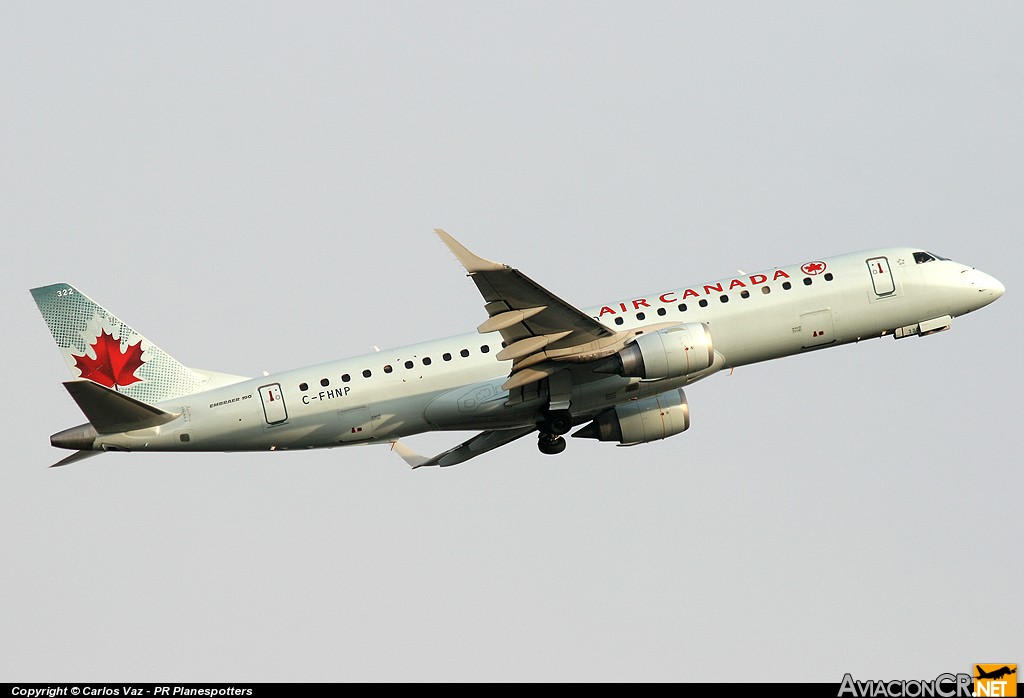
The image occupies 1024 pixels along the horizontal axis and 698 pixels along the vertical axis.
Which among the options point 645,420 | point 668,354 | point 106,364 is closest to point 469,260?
point 668,354

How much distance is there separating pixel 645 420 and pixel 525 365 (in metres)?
6.64

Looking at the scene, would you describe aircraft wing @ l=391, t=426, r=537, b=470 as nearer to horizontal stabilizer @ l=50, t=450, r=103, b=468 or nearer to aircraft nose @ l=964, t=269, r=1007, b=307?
horizontal stabilizer @ l=50, t=450, r=103, b=468

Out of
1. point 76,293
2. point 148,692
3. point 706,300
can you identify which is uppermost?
point 76,293

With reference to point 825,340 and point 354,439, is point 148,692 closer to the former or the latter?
point 354,439

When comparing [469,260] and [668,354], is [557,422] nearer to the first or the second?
[668,354]

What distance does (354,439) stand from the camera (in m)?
47.9


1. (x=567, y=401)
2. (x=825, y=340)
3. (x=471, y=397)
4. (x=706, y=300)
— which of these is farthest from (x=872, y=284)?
(x=471, y=397)

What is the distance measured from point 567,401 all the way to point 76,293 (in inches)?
694

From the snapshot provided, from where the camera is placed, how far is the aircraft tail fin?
49.3 meters

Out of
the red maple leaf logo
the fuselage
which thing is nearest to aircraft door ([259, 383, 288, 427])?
the fuselage

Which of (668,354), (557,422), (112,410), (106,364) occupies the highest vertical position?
(106,364)

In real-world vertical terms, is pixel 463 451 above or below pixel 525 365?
below

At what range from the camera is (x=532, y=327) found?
45.3m

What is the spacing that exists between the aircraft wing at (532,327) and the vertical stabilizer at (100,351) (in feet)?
37.4
